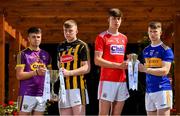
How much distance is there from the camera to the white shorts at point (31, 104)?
6074 mm

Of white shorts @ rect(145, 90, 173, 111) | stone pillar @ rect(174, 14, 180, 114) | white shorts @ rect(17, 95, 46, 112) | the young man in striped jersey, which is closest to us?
white shorts @ rect(145, 90, 173, 111)

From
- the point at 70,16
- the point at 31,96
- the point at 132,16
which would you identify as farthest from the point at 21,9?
the point at 31,96

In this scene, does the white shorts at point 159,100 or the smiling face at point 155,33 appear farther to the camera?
the smiling face at point 155,33

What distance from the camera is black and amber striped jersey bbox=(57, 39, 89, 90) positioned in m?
5.80

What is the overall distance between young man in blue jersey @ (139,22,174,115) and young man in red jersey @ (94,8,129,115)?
283 mm

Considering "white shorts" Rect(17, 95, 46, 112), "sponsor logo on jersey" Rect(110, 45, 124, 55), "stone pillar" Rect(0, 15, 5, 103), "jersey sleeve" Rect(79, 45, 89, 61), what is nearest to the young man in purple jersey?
"white shorts" Rect(17, 95, 46, 112)

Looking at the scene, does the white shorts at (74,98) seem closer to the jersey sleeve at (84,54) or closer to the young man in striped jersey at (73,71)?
the young man in striped jersey at (73,71)

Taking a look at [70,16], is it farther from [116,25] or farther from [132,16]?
[116,25]

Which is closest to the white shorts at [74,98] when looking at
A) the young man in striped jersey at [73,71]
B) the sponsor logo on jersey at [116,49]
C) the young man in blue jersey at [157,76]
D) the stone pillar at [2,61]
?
the young man in striped jersey at [73,71]

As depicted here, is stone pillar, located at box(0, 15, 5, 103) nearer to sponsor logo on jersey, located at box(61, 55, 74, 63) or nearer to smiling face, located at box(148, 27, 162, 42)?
sponsor logo on jersey, located at box(61, 55, 74, 63)

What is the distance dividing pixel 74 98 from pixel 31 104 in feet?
2.05

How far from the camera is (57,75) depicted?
586cm

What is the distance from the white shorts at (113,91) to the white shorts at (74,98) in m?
0.21

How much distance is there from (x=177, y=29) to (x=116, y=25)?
457cm
